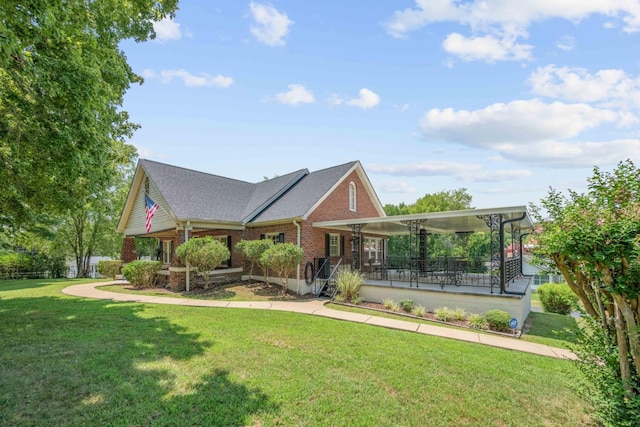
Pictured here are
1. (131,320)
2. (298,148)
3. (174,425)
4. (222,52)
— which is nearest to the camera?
(174,425)

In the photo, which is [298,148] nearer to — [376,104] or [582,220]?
[376,104]

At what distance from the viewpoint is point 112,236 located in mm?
28375

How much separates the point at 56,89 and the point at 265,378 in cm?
615

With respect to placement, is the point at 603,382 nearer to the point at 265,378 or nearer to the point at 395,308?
the point at 265,378

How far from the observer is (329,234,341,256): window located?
1592 centimetres

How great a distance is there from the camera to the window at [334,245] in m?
15.9

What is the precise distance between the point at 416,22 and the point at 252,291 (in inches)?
467

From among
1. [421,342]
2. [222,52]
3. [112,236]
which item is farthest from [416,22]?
[112,236]

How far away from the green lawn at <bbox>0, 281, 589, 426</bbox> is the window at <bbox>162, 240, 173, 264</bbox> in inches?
521

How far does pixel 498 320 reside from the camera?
28.6 feet

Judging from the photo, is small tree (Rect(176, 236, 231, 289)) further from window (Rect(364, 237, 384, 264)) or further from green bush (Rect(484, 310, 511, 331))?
green bush (Rect(484, 310, 511, 331))

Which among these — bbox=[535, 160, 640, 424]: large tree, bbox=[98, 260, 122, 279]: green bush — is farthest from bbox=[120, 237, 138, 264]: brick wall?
bbox=[535, 160, 640, 424]: large tree

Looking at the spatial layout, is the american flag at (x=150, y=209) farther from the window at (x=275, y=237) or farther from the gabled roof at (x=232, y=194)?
the window at (x=275, y=237)

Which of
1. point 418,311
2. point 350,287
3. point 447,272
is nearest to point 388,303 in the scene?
point 418,311
